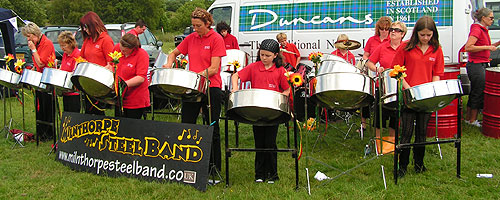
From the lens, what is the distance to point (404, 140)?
2.96 meters

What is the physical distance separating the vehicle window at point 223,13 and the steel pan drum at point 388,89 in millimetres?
3581

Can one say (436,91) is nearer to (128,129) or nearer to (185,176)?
(185,176)

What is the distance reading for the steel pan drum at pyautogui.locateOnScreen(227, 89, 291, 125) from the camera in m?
2.41

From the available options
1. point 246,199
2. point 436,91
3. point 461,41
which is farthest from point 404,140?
point 461,41

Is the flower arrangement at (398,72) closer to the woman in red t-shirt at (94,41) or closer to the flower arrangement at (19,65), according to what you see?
the woman in red t-shirt at (94,41)

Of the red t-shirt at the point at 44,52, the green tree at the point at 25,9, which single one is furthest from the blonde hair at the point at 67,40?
the green tree at the point at 25,9

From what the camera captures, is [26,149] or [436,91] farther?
[26,149]

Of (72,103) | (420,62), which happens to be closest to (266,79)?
(420,62)

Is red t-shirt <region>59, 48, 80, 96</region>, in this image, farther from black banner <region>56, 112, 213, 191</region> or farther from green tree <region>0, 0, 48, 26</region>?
green tree <region>0, 0, 48, 26</region>

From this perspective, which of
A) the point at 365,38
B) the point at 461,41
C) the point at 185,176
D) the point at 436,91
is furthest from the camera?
the point at 365,38

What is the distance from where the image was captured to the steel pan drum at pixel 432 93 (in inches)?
100

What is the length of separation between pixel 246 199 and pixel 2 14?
18.5ft

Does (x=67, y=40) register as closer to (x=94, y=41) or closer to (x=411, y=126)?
(x=94, y=41)

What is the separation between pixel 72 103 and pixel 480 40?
12.7 feet
